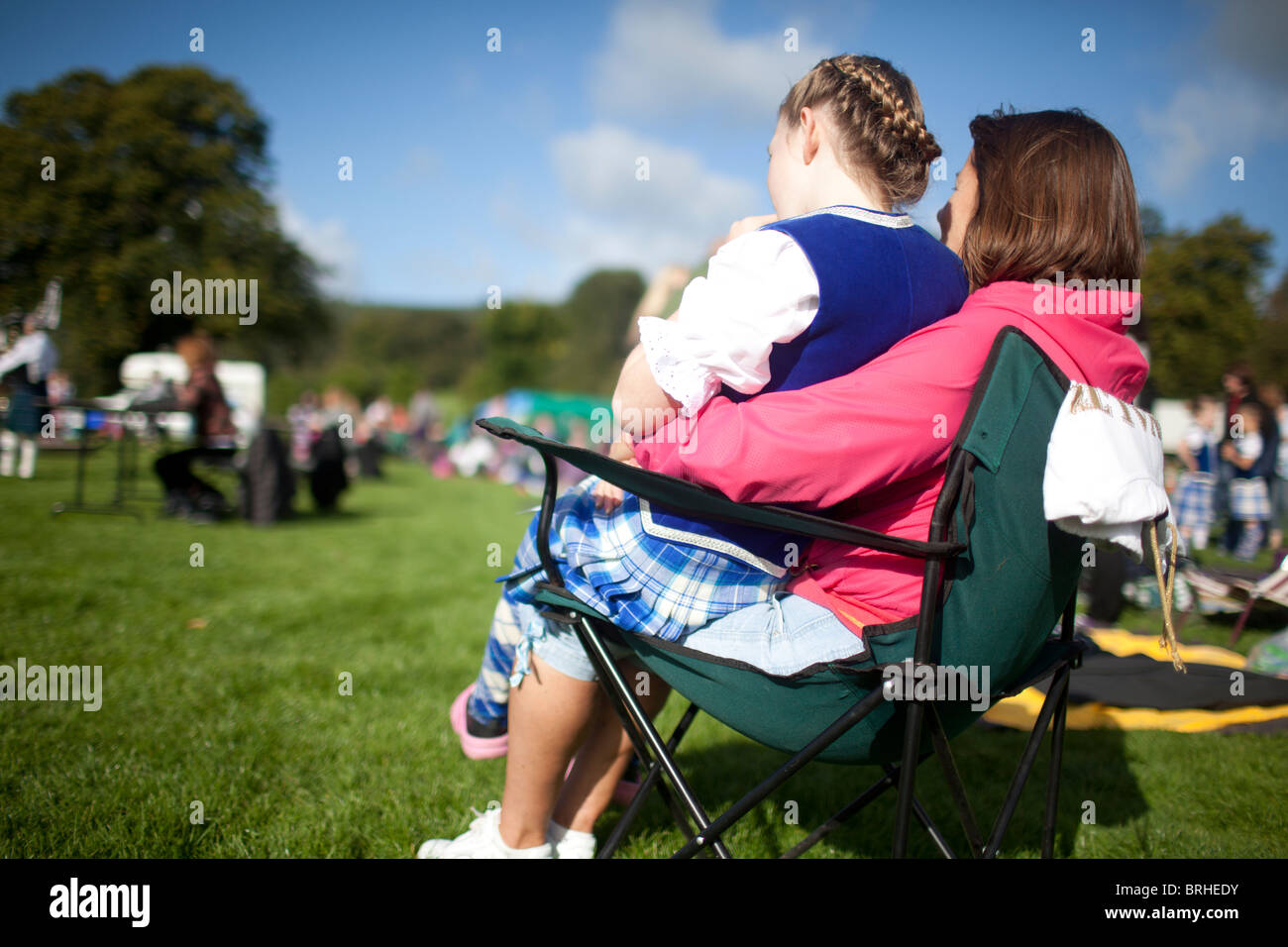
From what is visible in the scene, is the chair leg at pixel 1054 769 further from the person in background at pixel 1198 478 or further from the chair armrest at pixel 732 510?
the person in background at pixel 1198 478

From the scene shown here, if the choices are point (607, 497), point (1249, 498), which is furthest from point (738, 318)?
point (1249, 498)

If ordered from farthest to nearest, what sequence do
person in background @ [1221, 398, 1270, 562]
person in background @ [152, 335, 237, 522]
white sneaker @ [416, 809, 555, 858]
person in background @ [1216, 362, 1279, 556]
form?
person in background @ [1221, 398, 1270, 562] → person in background @ [1216, 362, 1279, 556] → person in background @ [152, 335, 237, 522] → white sneaker @ [416, 809, 555, 858]

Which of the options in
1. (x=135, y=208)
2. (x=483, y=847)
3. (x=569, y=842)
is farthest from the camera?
(x=135, y=208)

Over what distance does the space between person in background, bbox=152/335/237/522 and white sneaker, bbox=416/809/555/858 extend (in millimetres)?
7068

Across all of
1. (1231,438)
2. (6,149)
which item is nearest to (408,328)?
(6,149)

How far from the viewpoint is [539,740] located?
5.34 ft

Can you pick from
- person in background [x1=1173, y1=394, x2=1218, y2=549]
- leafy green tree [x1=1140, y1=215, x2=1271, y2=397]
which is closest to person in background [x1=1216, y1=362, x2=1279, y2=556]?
person in background [x1=1173, y1=394, x2=1218, y2=549]

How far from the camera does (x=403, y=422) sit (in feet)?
92.1

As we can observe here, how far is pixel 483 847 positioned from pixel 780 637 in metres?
0.93

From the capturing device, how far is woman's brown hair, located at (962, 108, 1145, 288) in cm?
135

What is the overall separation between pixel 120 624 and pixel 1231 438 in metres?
11.6

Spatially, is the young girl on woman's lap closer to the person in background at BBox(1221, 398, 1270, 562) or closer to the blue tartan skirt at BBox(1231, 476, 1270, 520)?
the person in background at BBox(1221, 398, 1270, 562)

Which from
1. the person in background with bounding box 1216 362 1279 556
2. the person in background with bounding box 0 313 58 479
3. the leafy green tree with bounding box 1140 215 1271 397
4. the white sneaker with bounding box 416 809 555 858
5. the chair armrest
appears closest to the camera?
the chair armrest

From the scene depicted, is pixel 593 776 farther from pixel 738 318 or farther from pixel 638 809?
pixel 738 318
